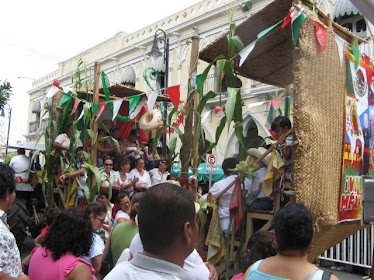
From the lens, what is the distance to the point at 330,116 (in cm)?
386

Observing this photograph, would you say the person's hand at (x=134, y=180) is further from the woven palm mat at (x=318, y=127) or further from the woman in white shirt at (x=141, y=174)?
the woven palm mat at (x=318, y=127)

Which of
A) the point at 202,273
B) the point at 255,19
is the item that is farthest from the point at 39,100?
the point at 202,273

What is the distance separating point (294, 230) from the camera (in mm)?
2186

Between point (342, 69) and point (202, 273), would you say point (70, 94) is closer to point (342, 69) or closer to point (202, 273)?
point (342, 69)

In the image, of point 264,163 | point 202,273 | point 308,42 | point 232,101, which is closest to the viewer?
point 202,273

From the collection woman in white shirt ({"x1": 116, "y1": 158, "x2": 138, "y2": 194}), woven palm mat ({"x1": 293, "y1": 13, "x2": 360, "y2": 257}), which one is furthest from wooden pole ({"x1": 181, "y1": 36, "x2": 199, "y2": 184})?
woman in white shirt ({"x1": 116, "y1": 158, "x2": 138, "y2": 194})

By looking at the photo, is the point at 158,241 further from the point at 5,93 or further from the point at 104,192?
the point at 5,93

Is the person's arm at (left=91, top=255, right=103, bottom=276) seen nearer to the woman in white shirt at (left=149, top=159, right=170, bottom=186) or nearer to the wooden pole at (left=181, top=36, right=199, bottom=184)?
the wooden pole at (left=181, top=36, right=199, bottom=184)

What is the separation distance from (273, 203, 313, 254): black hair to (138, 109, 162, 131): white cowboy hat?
18.2 ft

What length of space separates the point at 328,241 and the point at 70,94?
16.0 feet

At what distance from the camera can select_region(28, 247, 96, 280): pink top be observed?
8.02ft

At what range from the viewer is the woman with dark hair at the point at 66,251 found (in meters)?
2.44

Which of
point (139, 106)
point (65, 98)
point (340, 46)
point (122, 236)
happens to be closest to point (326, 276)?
point (122, 236)

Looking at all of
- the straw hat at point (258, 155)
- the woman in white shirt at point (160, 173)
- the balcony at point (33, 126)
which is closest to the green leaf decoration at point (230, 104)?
the straw hat at point (258, 155)
